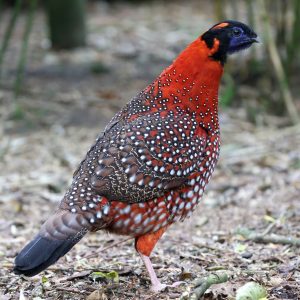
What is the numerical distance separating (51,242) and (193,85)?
1.31 metres

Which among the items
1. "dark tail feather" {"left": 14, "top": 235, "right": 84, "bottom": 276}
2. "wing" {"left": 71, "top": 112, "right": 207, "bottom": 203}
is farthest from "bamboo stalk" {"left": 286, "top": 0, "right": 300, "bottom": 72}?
"dark tail feather" {"left": 14, "top": 235, "right": 84, "bottom": 276}

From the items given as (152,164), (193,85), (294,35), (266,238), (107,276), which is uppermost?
(193,85)

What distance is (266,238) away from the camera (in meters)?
4.82

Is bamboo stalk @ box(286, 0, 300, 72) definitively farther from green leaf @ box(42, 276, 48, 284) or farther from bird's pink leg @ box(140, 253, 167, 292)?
green leaf @ box(42, 276, 48, 284)

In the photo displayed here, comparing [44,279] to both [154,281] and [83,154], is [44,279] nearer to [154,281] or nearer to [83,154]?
[154,281]

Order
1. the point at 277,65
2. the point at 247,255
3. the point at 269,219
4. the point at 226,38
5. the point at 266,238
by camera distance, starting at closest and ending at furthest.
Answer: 1. the point at 226,38
2. the point at 247,255
3. the point at 266,238
4. the point at 269,219
5. the point at 277,65

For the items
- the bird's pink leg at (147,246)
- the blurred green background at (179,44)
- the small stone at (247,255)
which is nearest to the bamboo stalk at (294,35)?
the blurred green background at (179,44)

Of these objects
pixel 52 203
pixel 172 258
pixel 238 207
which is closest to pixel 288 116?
pixel 238 207

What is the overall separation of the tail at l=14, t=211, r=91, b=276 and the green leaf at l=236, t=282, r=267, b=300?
2.70ft

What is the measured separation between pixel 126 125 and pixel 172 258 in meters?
1.01

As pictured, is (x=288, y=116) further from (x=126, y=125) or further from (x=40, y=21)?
(x=40, y=21)

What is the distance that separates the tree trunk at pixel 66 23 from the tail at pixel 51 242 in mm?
7216

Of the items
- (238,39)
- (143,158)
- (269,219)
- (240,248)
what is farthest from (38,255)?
(269,219)

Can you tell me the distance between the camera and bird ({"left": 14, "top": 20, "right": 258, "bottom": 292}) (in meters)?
3.66
